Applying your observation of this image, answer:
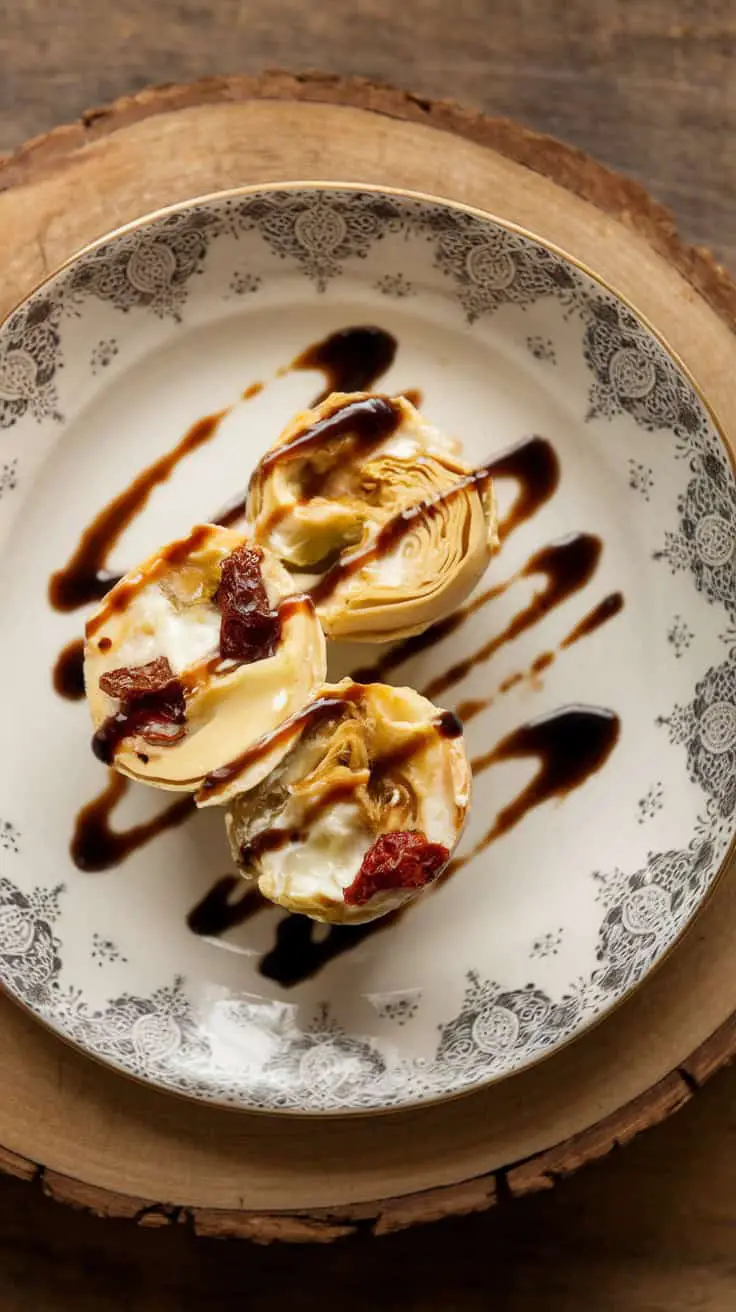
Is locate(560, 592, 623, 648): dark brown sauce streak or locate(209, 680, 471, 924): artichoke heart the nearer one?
locate(209, 680, 471, 924): artichoke heart

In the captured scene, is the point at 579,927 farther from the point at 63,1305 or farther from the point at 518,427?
the point at 63,1305

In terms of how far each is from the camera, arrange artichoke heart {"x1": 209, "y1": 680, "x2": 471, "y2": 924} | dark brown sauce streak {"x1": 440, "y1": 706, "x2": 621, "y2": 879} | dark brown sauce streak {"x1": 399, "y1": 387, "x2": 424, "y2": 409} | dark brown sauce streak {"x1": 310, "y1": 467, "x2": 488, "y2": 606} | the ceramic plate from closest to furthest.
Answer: artichoke heart {"x1": 209, "y1": 680, "x2": 471, "y2": 924} → dark brown sauce streak {"x1": 310, "y1": 467, "x2": 488, "y2": 606} → the ceramic plate → dark brown sauce streak {"x1": 440, "y1": 706, "x2": 621, "y2": 879} → dark brown sauce streak {"x1": 399, "y1": 387, "x2": 424, "y2": 409}

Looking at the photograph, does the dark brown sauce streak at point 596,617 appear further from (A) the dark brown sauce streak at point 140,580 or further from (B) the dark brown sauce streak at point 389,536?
(A) the dark brown sauce streak at point 140,580

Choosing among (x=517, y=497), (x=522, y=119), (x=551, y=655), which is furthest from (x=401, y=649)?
(x=522, y=119)

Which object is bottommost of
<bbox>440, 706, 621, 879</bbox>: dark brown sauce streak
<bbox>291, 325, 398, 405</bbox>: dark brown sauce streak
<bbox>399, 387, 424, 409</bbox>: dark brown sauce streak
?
<bbox>440, 706, 621, 879</bbox>: dark brown sauce streak

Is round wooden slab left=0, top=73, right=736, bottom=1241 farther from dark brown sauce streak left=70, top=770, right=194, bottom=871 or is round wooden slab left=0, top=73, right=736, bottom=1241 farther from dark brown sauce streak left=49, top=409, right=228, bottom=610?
dark brown sauce streak left=49, top=409, right=228, bottom=610

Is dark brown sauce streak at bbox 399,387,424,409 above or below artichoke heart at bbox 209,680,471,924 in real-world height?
above

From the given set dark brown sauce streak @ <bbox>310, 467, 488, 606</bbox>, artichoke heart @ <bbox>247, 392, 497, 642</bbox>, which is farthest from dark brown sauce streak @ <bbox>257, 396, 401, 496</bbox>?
dark brown sauce streak @ <bbox>310, 467, 488, 606</bbox>
